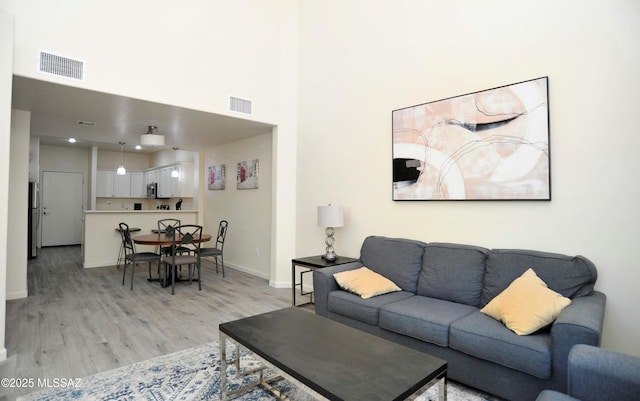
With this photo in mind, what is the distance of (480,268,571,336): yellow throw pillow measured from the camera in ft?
6.79

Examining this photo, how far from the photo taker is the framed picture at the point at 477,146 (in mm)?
2719

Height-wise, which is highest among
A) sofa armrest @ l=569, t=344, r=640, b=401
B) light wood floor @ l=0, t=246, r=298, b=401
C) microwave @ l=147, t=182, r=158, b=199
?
microwave @ l=147, t=182, r=158, b=199

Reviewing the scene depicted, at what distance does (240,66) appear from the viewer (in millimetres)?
4625

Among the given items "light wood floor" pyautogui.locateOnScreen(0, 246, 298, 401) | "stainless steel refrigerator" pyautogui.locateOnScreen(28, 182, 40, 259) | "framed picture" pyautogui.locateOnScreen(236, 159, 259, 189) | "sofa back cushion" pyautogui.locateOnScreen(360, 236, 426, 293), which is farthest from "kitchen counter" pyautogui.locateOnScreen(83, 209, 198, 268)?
"sofa back cushion" pyautogui.locateOnScreen(360, 236, 426, 293)

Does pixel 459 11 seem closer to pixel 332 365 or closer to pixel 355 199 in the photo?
pixel 355 199

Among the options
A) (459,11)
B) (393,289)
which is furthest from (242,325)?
(459,11)

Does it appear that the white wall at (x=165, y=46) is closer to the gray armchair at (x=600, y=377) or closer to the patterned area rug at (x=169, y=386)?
the patterned area rug at (x=169, y=386)

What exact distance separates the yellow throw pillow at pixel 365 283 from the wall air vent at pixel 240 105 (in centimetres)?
271

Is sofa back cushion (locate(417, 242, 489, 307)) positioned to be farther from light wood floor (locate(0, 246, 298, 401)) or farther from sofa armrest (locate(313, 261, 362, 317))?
light wood floor (locate(0, 246, 298, 401))

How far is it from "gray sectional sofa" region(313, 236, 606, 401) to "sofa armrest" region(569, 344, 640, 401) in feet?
1.02

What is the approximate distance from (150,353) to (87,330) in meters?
0.97

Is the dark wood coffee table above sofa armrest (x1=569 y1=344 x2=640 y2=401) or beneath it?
beneath

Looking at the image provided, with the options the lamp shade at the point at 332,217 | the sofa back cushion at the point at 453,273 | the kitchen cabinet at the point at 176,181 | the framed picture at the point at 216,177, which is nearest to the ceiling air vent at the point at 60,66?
the lamp shade at the point at 332,217

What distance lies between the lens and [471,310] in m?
2.57
